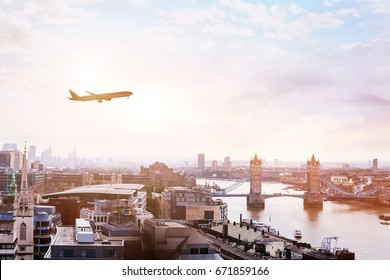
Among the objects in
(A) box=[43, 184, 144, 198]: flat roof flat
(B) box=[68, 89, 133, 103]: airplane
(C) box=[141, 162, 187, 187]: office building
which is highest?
(B) box=[68, 89, 133, 103]: airplane

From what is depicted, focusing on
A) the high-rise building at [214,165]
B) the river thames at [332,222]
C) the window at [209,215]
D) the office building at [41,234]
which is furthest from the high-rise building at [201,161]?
the window at [209,215]

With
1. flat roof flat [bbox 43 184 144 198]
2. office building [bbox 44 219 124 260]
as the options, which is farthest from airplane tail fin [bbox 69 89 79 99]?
flat roof flat [bbox 43 184 144 198]

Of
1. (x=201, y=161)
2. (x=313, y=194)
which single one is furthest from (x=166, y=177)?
(x=313, y=194)

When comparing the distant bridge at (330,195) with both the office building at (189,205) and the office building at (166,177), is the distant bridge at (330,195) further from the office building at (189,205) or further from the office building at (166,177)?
the office building at (166,177)

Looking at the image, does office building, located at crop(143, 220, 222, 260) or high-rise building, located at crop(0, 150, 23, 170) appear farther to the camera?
high-rise building, located at crop(0, 150, 23, 170)

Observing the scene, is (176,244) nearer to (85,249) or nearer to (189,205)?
(85,249)

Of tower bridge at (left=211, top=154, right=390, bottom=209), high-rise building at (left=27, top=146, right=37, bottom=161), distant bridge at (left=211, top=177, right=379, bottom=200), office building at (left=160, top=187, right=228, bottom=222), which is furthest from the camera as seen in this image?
tower bridge at (left=211, top=154, right=390, bottom=209)

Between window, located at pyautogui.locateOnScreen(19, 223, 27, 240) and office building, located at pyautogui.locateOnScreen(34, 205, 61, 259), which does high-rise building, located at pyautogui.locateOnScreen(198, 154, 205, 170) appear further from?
window, located at pyautogui.locateOnScreen(19, 223, 27, 240)

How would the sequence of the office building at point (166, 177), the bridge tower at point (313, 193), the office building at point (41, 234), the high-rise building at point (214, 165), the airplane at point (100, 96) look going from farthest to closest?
the bridge tower at point (313, 193) → the office building at point (166, 177) → the high-rise building at point (214, 165) → the office building at point (41, 234) → the airplane at point (100, 96)

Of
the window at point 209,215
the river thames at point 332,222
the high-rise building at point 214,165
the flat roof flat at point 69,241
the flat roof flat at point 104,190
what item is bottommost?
the river thames at point 332,222
